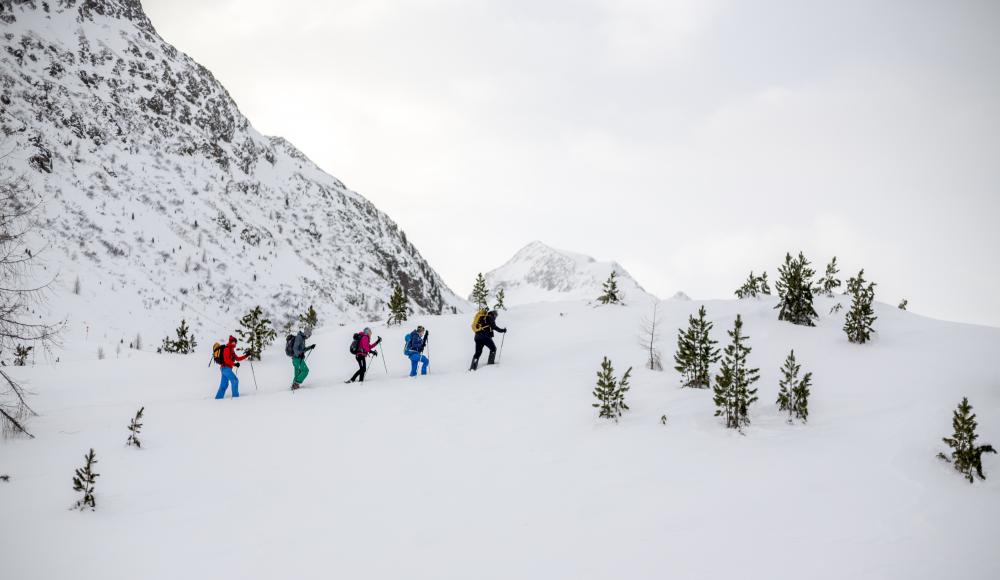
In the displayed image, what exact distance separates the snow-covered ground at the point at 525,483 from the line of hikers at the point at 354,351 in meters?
0.73

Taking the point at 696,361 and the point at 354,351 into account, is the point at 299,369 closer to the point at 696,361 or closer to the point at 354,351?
the point at 354,351

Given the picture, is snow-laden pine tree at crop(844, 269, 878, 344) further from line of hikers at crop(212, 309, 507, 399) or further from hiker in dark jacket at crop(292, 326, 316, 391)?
hiker in dark jacket at crop(292, 326, 316, 391)

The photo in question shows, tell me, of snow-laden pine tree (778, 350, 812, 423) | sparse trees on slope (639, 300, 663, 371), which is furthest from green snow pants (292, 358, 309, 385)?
snow-laden pine tree (778, 350, 812, 423)

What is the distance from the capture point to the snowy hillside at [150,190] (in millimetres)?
33000

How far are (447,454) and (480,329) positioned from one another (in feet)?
24.4

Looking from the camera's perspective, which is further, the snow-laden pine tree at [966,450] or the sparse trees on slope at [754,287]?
the sparse trees on slope at [754,287]

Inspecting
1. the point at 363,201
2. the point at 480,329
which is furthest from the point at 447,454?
the point at 363,201

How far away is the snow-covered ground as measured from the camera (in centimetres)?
495

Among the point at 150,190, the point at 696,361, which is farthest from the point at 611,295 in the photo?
the point at 150,190

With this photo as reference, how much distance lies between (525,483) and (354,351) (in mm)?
8460

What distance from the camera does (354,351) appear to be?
13.9m

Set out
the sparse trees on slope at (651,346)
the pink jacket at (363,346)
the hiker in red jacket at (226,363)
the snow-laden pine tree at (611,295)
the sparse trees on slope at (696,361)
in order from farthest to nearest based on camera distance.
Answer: the snow-laden pine tree at (611,295) < the pink jacket at (363,346) < the sparse trees on slope at (651,346) < the hiker in red jacket at (226,363) < the sparse trees on slope at (696,361)

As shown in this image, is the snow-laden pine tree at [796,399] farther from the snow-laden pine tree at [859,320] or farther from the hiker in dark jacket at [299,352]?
the hiker in dark jacket at [299,352]

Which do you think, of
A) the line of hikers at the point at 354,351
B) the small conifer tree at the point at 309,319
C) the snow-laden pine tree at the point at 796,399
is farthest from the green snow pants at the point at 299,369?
the snow-laden pine tree at the point at 796,399
